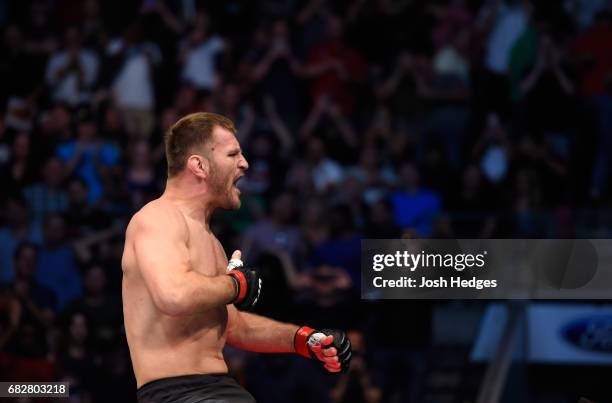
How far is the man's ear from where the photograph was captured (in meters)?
4.33

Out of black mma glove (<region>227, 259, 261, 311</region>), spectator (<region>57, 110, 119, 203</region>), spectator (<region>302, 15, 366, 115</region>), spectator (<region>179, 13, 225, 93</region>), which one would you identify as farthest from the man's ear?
spectator (<region>179, 13, 225, 93</region>)

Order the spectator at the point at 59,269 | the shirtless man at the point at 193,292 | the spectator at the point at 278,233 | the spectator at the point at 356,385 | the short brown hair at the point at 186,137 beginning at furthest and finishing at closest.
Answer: the spectator at the point at 278,233
the spectator at the point at 59,269
the spectator at the point at 356,385
the short brown hair at the point at 186,137
the shirtless man at the point at 193,292

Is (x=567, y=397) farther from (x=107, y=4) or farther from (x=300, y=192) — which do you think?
(x=107, y=4)

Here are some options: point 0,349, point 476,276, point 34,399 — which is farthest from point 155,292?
point 0,349

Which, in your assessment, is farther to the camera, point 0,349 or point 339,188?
point 339,188

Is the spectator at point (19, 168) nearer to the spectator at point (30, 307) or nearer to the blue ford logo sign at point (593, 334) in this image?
the spectator at point (30, 307)

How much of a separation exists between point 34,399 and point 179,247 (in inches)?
160

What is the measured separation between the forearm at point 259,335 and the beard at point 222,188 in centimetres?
54

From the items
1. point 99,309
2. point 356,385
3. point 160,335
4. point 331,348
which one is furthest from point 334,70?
point 160,335

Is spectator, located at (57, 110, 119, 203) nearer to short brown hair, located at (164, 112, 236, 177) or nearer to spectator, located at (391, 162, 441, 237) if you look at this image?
spectator, located at (391, 162, 441, 237)

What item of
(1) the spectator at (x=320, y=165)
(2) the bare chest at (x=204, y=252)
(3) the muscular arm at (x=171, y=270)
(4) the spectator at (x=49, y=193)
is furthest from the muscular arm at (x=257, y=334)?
(1) the spectator at (x=320, y=165)

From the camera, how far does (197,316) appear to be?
13.7 feet

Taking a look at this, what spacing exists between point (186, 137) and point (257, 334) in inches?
36.4

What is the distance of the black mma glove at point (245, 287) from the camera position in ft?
13.4
